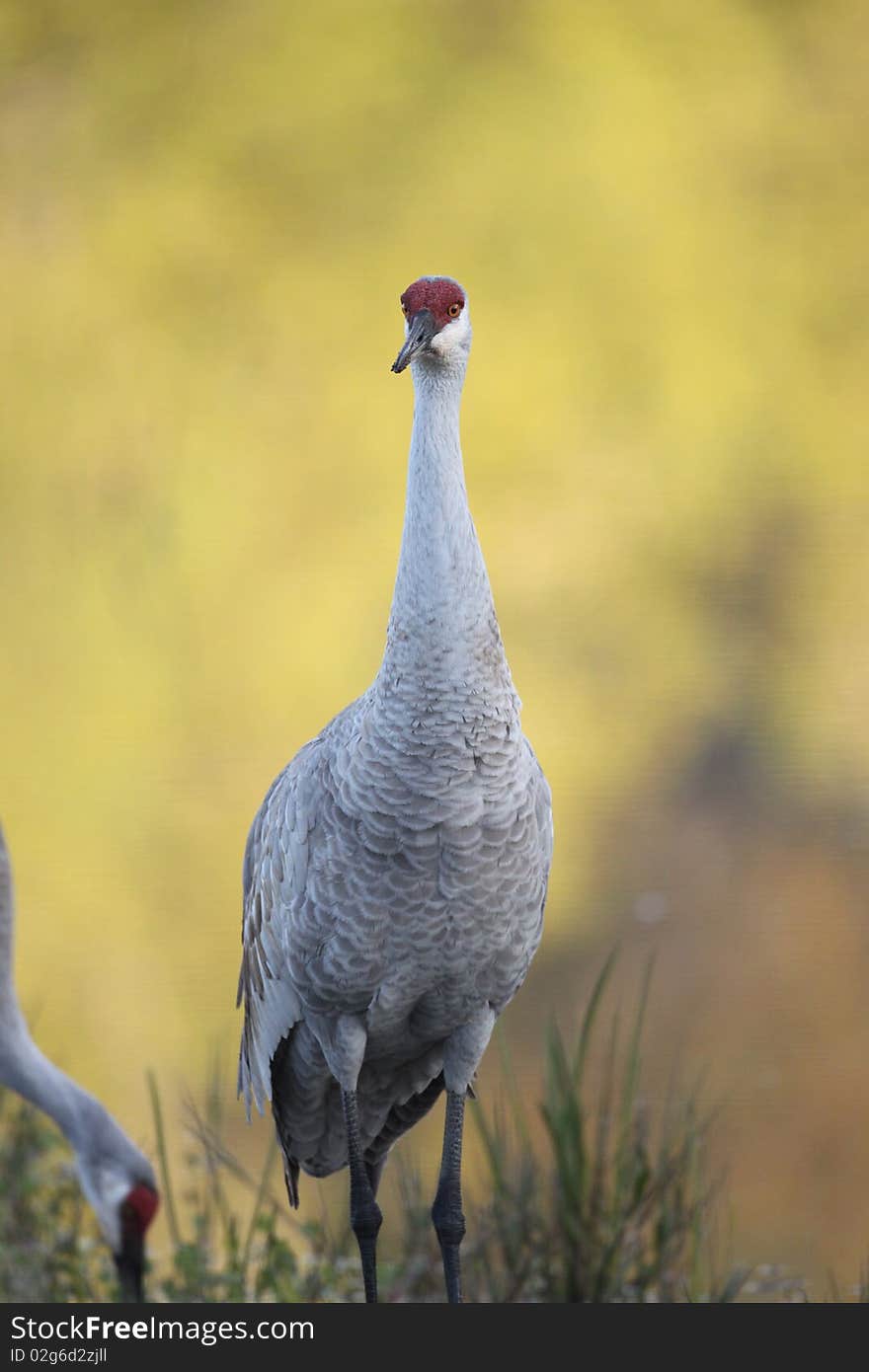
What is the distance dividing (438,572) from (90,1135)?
1315mm

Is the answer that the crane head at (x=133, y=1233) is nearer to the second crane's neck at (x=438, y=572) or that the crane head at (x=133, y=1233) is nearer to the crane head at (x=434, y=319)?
the second crane's neck at (x=438, y=572)

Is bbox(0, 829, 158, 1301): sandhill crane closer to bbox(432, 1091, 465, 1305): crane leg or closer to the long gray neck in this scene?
the long gray neck

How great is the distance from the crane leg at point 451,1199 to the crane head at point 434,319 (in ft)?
2.53

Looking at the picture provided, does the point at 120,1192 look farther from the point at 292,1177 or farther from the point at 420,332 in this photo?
the point at 420,332

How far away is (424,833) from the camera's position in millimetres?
1417

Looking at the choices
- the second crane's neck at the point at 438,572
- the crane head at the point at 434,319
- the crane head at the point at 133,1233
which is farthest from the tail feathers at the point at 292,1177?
the crane head at the point at 434,319

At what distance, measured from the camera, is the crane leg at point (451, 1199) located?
1598 mm

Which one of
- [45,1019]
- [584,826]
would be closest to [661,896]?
[584,826]

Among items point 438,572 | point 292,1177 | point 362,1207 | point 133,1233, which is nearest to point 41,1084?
point 133,1233

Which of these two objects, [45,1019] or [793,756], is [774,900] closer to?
[793,756]

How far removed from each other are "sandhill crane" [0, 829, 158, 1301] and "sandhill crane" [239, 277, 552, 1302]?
79cm

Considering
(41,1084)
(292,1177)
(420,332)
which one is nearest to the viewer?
(420,332)

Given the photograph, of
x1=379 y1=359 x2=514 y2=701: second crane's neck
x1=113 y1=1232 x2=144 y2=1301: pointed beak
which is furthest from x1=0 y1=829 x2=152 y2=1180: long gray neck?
x1=379 y1=359 x2=514 y2=701: second crane's neck

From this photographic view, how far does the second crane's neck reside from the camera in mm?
1402
